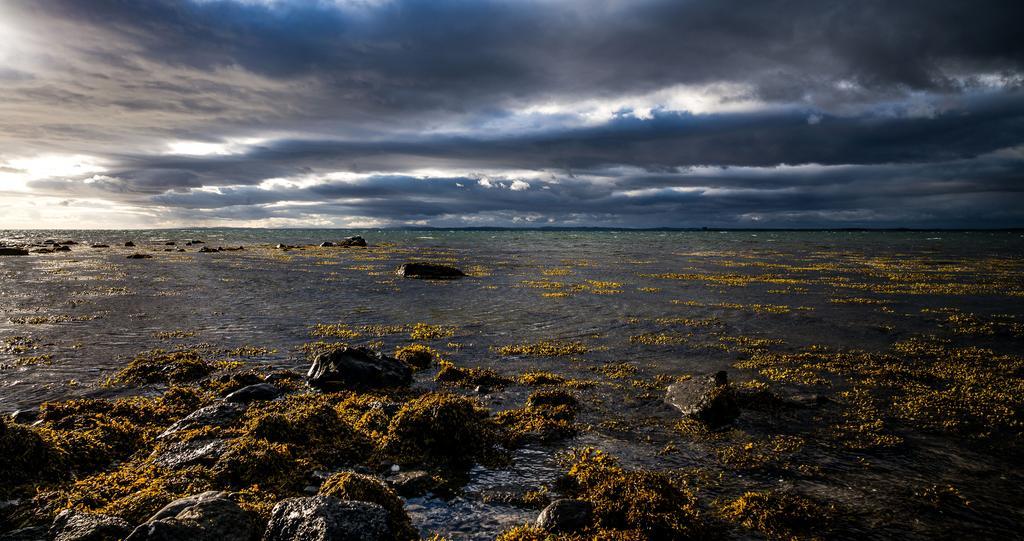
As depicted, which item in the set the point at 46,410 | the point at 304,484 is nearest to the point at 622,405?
the point at 304,484

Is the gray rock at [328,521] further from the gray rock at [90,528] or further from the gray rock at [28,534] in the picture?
the gray rock at [28,534]

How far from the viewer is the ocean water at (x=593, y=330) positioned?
33.1 feet

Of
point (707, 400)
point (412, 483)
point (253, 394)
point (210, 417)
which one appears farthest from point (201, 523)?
point (707, 400)

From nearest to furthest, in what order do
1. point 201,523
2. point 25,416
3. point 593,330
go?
1. point 201,523
2. point 25,416
3. point 593,330

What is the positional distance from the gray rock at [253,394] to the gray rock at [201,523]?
275 inches

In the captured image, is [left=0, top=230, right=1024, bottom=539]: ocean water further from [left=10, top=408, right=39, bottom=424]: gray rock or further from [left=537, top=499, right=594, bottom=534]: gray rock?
[left=10, top=408, right=39, bottom=424]: gray rock

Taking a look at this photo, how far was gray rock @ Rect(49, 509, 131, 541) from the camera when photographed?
736 cm

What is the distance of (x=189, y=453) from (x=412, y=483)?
5087mm

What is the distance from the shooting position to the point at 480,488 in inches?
388

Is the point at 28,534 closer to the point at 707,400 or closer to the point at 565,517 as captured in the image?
the point at 565,517

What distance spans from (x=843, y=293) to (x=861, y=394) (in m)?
28.0

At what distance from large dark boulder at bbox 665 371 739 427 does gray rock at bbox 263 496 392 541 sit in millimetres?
9170

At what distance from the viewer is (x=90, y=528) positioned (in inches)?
297

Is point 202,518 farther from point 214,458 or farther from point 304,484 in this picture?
point 214,458
